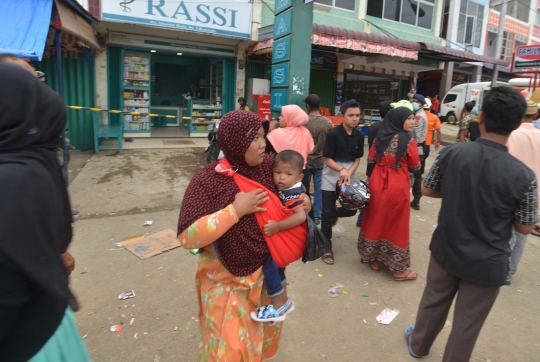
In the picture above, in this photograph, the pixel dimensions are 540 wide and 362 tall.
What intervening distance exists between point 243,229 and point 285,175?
39cm

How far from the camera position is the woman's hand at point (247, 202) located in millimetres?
1695

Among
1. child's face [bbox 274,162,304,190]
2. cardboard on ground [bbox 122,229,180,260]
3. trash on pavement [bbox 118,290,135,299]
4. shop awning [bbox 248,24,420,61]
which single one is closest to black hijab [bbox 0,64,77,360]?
child's face [bbox 274,162,304,190]

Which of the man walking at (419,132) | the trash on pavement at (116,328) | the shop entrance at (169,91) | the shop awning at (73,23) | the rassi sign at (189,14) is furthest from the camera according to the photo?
the shop entrance at (169,91)

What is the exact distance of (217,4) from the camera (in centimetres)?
910

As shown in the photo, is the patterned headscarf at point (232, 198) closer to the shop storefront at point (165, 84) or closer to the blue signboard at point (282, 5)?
the blue signboard at point (282, 5)

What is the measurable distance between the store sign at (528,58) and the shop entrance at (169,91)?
9528 millimetres

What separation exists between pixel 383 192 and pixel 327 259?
1.00 meters

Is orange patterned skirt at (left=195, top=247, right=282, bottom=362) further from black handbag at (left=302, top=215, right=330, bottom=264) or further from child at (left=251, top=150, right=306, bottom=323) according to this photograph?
black handbag at (left=302, top=215, right=330, bottom=264)

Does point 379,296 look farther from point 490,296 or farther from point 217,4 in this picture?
point 217,4

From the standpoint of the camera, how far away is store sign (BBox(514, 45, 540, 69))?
37.9 ft

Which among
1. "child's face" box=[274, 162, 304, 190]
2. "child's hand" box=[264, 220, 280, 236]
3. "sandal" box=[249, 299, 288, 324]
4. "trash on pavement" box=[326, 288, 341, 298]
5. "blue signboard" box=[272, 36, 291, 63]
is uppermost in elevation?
"blue signboard" box=[272, 36, 291, 63]

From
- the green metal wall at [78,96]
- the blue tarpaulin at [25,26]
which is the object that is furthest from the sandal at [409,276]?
the green metal wall at [78,96]

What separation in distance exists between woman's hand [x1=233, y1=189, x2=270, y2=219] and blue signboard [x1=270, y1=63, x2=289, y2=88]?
404 centimetres

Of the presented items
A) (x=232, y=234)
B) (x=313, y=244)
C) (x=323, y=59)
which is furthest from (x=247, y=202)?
(x=323, y=59)
